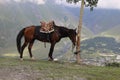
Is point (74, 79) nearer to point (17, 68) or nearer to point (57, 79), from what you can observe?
point (57, 79)

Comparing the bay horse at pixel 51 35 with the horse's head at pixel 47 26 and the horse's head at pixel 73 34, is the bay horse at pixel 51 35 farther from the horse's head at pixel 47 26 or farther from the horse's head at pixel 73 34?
the horse's head at pixel 47 26

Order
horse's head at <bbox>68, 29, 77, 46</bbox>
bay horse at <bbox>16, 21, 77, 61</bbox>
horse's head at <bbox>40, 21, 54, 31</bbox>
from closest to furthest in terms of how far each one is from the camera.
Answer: horse's head at <bbox>40, 21, 54, 31</bbox>, bay horse at <bbox>16, 21, 77, 61</bbox>, horse's head at <bbox>68, 29, 77, 46</bbox>

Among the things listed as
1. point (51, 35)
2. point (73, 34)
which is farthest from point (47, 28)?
point (73, 34)

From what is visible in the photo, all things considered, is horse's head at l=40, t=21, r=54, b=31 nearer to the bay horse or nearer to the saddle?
the saddle

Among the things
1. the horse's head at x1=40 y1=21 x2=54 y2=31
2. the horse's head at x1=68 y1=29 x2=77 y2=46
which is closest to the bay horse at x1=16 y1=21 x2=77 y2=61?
the horse's head at x1=68 y1=29 x2=77 y2=46

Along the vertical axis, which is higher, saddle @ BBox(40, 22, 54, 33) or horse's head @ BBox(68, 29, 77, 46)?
saddle @ BBox(40, 22, 54, 33)

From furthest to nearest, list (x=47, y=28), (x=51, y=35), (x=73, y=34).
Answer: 1. (x=73, y=34)
2. (x=51, y=35)
3. (x=47, y=28)

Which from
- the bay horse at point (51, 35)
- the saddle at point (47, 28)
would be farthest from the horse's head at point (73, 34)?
the saddle at point (47, 28)

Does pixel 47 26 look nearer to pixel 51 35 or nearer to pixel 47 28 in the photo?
pixel 47 28

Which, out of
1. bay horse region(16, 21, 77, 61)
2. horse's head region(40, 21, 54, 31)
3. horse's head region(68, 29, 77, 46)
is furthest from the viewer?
horse's head region(68, 29, 77, 46)

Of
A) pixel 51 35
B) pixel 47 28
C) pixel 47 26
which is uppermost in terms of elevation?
pixel 47 26

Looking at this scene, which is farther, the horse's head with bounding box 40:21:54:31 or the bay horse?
the bay horse

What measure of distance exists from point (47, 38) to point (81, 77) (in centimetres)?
976

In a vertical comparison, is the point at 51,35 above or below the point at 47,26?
below
